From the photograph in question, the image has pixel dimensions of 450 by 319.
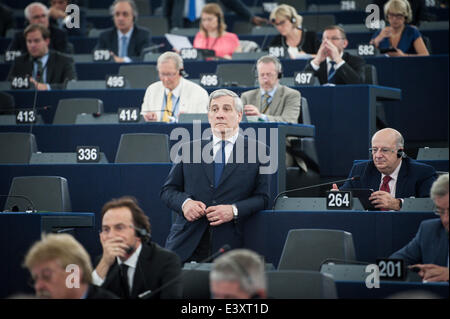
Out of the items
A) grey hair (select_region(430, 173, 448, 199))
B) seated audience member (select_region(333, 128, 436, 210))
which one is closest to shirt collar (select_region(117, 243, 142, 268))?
grey hair (select_region(430, 173, 448, 199))

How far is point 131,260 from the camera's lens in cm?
421

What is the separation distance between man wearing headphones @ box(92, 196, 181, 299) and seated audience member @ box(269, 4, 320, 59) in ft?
14.5

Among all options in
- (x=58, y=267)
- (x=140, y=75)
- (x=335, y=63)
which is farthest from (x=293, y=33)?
(x=58, y=267)

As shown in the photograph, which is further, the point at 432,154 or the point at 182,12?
the point at 182,12

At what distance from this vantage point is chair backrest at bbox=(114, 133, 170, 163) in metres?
6.45

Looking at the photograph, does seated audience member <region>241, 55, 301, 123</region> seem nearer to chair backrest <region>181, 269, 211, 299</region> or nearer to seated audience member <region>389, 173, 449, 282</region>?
seated audience member <region>389, 173, 449, 282</region>

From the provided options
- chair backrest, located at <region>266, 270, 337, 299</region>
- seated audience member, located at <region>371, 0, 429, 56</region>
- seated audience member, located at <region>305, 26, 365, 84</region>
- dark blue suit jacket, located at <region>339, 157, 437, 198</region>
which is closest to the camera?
chair backrest, located at <region>266, 270, 337, 299</region>

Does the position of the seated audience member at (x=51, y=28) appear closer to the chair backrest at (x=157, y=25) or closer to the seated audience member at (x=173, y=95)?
the chair backrest at (x=157, y=25)

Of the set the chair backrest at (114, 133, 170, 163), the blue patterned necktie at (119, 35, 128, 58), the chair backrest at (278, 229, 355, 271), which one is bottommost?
the chair backrest at (278, 229, 355, 271)

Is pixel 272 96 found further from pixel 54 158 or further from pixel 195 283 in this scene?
pixel 195 283

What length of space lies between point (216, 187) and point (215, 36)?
4.00m

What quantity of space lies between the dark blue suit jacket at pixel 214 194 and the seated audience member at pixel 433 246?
90 cm

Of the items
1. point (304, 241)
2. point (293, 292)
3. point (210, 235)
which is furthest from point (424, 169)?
point (293, 292)

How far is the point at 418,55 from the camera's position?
26.4ft
